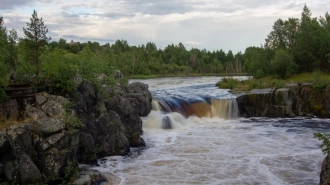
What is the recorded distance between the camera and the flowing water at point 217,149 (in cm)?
1423

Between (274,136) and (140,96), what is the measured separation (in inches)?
430

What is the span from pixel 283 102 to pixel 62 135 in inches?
921

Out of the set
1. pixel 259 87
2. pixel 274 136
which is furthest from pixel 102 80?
pixel 259 87

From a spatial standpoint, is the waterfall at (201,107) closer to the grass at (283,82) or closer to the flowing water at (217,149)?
the flowing water at (217,149)

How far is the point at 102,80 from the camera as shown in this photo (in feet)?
65.3

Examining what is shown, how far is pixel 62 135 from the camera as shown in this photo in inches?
505

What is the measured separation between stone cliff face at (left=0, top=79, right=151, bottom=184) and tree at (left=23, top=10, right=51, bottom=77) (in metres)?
2.67

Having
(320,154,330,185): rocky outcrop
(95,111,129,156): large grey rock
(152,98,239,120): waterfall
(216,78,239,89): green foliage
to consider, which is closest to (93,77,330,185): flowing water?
(152,98,239,120): waterfall

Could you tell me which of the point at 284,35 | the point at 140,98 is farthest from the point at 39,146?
the point at 284,35

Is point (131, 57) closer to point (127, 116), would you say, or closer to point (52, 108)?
point (127, 116)

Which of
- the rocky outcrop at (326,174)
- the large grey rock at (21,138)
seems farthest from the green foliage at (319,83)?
the large grey rock at (21,138)

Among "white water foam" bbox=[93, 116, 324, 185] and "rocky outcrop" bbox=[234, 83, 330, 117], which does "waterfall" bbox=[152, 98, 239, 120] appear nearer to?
"rocky outcrop" bbox=[234, 83, 330, 117]

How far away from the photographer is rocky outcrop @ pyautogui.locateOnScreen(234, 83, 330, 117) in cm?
2984

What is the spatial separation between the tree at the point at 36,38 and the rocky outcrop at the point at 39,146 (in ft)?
9.52
